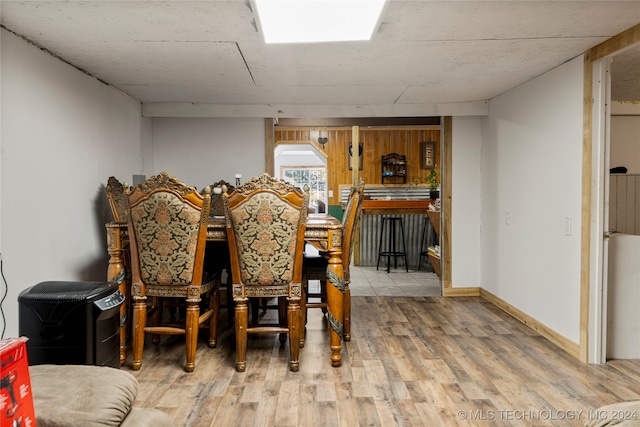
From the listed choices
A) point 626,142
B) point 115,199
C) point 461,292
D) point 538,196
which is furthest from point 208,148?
point 626,142

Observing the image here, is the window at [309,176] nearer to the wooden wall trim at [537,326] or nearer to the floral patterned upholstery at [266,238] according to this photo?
the wooden wall trim at [537,326]

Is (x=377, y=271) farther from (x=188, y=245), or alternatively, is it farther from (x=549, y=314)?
(x=188, y=245)

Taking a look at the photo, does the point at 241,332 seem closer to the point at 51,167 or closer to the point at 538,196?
the point at 51,167

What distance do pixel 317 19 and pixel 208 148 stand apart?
109 inches

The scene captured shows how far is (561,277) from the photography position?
319 centimetres

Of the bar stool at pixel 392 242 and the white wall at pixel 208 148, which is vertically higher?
the white wall at pixel 208 148

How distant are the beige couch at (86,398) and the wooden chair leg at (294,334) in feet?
4.36

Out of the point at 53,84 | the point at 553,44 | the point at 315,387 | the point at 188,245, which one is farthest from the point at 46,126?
the point at 553,44

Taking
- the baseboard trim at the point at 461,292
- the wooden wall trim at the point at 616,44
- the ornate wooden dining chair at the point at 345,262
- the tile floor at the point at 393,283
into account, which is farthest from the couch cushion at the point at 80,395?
the baseboard trim at the point at 461,292

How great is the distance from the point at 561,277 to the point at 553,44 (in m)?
1.63

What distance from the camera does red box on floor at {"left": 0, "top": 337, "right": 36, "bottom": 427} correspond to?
0.95 metres

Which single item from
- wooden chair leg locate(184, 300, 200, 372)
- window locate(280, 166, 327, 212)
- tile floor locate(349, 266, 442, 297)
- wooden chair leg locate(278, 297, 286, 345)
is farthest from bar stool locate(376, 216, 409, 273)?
window locate(280, 166, 327, 212)

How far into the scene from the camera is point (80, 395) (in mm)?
1273

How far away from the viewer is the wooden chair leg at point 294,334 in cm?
274
